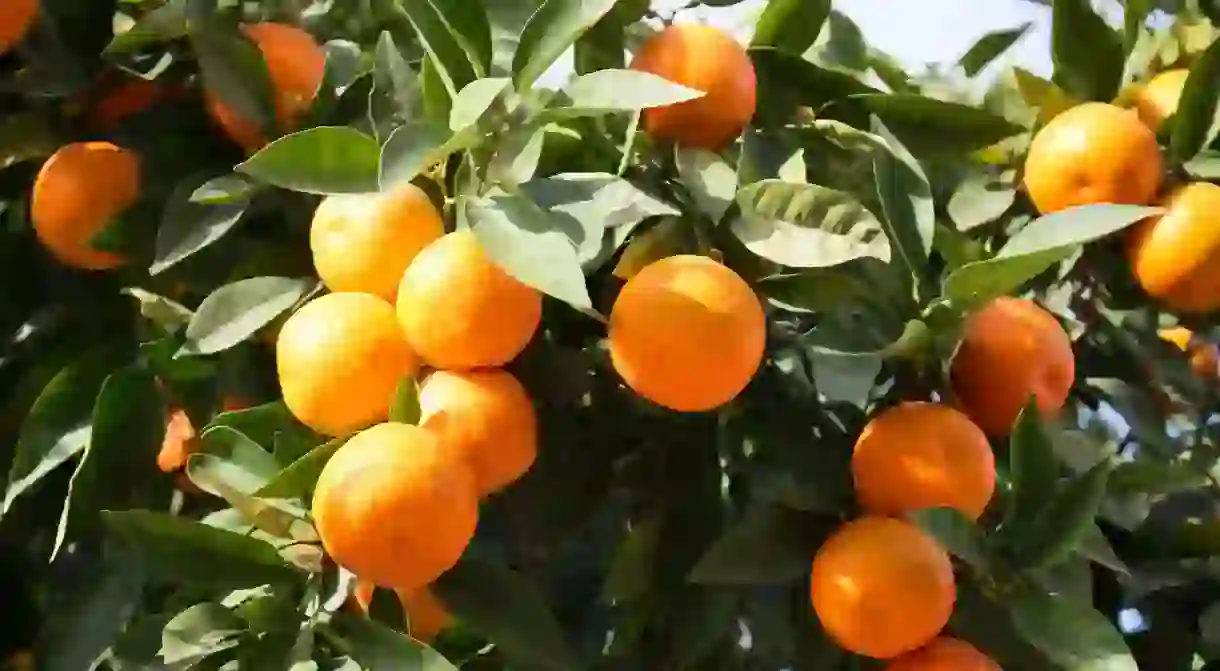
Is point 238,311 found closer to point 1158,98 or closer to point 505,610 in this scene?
point 505,610

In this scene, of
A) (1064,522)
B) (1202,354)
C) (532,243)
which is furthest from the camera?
(1202,354)

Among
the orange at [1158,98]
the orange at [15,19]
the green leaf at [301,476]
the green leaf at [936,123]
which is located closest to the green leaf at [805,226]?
the green leaf at [936,123]

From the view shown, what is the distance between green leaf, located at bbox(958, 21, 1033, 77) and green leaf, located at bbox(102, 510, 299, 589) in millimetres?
648

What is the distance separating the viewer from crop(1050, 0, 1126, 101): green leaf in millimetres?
754

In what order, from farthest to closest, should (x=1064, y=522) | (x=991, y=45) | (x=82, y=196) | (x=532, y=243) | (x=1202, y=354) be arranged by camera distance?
1. (x=1202, y=354)
2. (x=991, y=45)
3. (x=82, y=196)
4. (x=1064, y=522)
5. (x=532, y=243)

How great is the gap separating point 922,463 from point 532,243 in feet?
0.73

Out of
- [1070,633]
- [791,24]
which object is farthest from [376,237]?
[1070,633]

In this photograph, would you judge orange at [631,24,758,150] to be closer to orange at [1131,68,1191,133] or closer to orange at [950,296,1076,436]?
orange at [950,296,1076,436]

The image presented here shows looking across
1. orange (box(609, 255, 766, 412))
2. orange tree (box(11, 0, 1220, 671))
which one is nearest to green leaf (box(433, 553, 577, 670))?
orange tree (box(11, 0, 1220, 671))

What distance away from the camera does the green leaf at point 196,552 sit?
0.56 metres

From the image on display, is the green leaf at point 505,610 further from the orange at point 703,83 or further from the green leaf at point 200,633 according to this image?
the orange at point 703,83

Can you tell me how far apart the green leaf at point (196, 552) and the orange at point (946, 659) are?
1.00 feet

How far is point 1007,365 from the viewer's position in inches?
24.9

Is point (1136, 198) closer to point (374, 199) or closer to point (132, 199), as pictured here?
point (374, 199)
